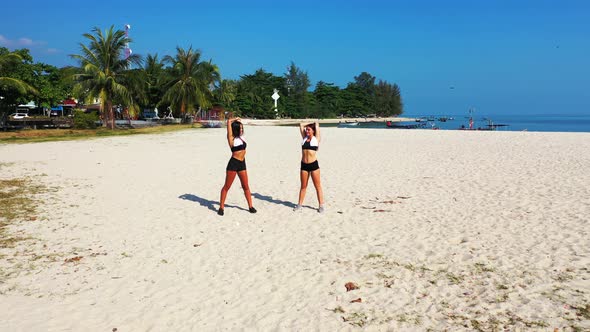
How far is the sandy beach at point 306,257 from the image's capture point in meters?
3.85

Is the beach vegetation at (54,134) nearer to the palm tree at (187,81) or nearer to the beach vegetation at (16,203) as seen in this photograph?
the palm tree at (187,81)

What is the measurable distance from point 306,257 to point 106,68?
31775 millimetres

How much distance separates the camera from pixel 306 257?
5379 millimetres

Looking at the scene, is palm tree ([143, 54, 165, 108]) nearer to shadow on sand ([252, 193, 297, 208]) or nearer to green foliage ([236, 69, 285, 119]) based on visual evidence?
green foliage ([236, 69, 285, 119])

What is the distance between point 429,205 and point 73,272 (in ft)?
19.9

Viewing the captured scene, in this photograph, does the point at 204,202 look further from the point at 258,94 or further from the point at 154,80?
the point at 258,94

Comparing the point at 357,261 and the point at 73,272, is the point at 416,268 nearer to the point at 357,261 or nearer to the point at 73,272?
the point at 357,261

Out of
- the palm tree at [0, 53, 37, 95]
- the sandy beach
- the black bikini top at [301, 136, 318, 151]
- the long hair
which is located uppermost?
the palm tree at [0, 53, 37, 95]

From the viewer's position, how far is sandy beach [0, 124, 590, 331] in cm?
385

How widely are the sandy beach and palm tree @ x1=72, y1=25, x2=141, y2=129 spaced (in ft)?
75.3

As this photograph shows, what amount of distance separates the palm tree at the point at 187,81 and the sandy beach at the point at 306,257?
29.6 meters

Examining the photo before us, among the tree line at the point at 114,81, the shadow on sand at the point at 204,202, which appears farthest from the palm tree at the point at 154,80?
the shadow on sand at the point at 204,202

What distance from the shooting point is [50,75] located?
5009 cm

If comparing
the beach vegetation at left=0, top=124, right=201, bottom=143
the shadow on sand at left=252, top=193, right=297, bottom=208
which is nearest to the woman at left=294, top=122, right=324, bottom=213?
the shadow on sand at left=252, top=193, right=297, bottom=208
